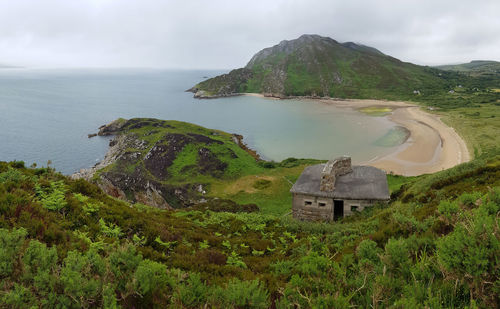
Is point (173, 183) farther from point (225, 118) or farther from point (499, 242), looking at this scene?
point (225, 118)

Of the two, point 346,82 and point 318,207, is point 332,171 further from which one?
point 346,82

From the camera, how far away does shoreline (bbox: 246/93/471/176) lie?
5054 cm

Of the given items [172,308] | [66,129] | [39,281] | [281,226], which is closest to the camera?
[39,281]

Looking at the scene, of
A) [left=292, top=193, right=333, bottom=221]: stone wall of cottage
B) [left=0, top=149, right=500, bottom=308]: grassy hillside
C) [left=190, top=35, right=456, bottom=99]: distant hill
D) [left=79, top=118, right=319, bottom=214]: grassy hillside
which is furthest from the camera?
[left=190, top=35, right=456, bottom=99]: distant hill

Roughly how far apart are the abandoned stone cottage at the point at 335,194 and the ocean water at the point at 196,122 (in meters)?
37.0

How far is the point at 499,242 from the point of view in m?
4.14

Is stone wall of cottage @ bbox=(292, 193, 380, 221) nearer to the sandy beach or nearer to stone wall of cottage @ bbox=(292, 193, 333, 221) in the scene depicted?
stone wall of cottage @ bbox=(292, 193, 333, 221)

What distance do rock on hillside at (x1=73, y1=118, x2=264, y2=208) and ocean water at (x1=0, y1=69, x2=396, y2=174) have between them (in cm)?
1384

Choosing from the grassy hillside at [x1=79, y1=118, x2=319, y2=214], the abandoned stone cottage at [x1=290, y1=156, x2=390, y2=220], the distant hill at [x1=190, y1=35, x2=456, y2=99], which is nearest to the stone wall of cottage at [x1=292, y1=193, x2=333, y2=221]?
the abandoned stone cottage at [x1=290, y1=156, x2=390, y2=220]

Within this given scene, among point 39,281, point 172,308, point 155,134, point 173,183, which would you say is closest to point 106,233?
point 39,281

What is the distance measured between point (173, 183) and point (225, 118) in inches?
2794

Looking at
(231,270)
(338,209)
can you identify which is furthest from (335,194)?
(231,270)

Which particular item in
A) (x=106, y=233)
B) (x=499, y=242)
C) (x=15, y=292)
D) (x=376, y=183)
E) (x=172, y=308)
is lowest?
(x=376, y=183)

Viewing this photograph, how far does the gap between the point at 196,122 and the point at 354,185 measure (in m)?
88.4
